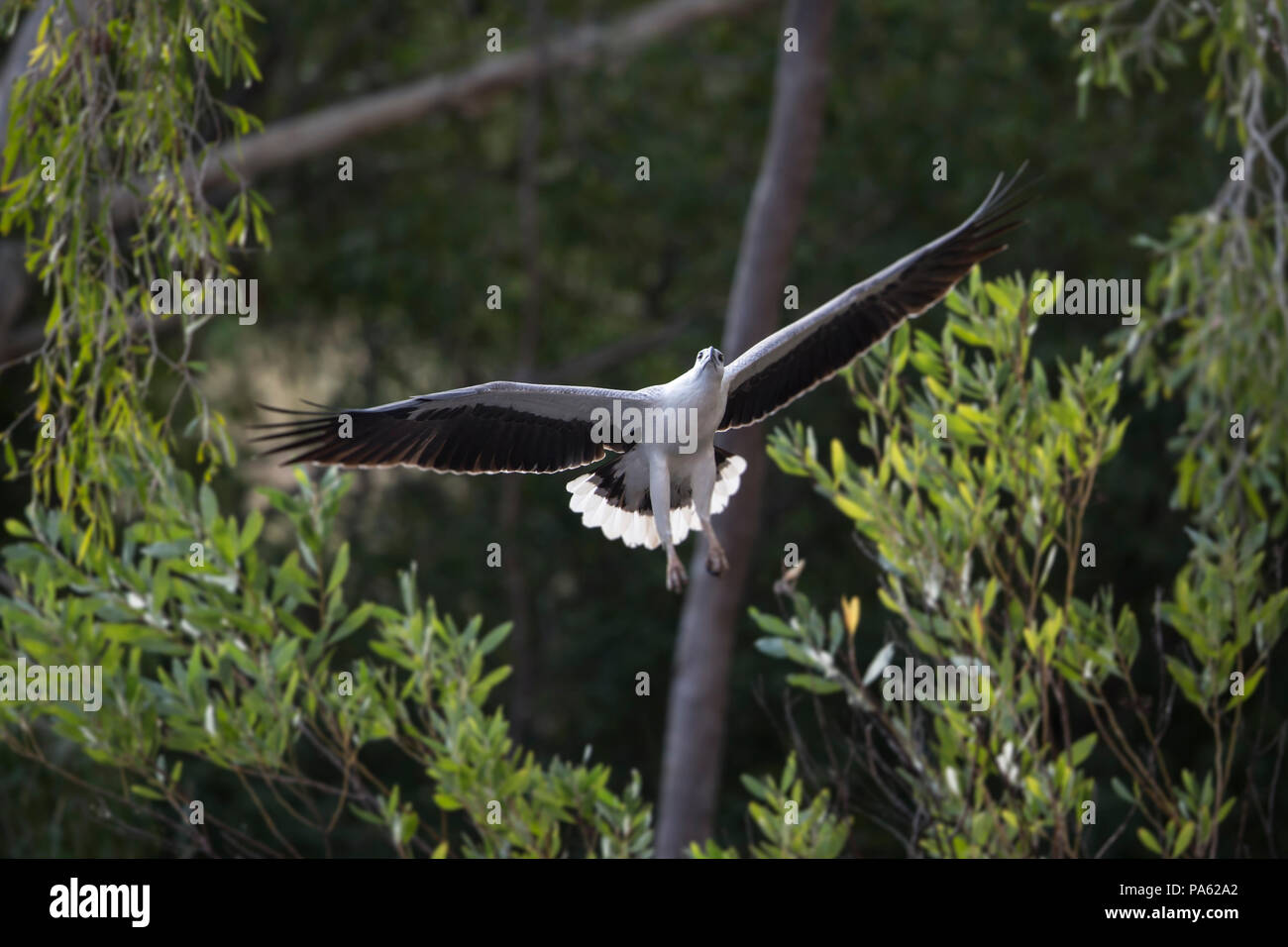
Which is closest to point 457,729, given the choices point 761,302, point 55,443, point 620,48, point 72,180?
point 55,443

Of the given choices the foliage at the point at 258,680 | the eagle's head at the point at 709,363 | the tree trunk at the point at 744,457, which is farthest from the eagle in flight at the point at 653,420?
the tree trunk at the point at 744,457

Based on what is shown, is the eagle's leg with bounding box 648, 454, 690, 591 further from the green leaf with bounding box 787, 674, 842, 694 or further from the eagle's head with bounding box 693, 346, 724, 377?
the green leaf with bounding box 787, 674, 842, 694

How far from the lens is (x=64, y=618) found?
13.8ft

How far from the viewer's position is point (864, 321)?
364 centimetres

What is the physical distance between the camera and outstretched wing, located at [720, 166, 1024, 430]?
11.4 feet

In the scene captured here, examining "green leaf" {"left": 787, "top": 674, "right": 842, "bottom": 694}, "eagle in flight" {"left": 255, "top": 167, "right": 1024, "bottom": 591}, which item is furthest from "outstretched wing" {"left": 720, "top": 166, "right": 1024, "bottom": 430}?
"green leaf" {"left": 787, "top": 674, "right": 842, "bottom": 694}

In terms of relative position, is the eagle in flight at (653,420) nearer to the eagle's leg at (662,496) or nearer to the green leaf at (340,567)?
the eagle's leg at (662,496)

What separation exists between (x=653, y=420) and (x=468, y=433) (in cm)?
52

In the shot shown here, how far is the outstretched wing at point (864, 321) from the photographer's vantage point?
11.4 feet

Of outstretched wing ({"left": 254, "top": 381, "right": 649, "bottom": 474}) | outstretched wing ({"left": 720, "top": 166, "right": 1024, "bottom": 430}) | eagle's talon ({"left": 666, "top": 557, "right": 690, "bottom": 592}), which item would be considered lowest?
eagle's talon ({"left": 666, "top": 557, "right": 690, "bottom": 592})

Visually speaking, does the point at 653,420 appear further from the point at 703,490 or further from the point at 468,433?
the point at 468,433

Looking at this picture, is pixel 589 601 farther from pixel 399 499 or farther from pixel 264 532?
pixel 264 532

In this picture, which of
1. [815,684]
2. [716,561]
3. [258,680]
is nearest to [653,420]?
[716,561]
